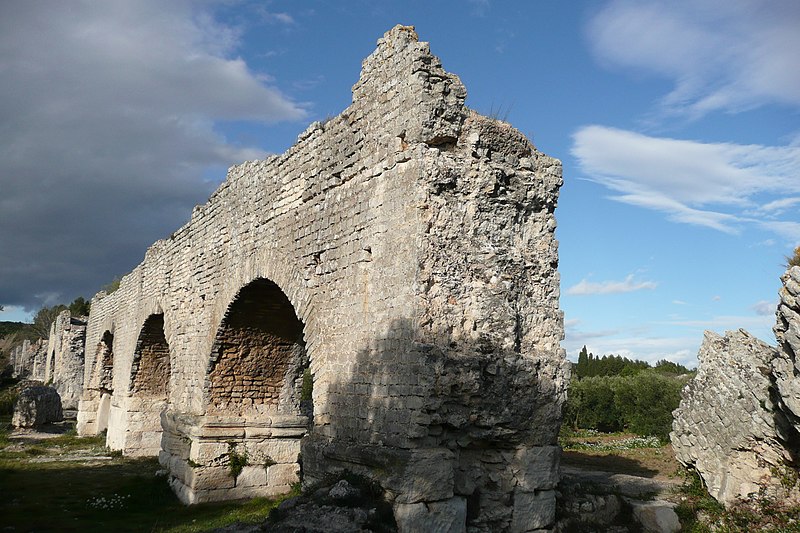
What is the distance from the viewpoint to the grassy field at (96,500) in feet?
29.3

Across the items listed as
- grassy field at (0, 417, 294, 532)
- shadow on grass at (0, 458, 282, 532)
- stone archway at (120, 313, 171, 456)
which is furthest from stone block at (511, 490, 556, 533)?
stone archway at (120, 313, 171, 456)

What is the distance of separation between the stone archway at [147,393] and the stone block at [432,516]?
11.5 meters

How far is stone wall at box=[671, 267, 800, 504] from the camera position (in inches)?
231

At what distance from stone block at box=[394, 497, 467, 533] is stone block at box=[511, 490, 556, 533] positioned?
0.61 metres

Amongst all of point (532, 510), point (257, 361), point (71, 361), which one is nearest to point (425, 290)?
point (532, 510)

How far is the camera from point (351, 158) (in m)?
7.02

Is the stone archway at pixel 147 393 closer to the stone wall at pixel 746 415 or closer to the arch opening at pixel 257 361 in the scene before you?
the arch opening at pixel 257 361

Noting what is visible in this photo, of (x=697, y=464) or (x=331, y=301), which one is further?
(x=697, y=464)

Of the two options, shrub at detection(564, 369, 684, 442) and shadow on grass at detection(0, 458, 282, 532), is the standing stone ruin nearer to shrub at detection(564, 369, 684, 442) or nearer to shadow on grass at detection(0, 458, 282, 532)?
shadow on grass at detection(0, 458, 282, 532)

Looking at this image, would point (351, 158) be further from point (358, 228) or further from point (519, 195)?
point (519, 195)

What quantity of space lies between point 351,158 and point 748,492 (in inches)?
220

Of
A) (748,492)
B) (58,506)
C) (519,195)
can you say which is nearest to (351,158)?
(519,195)

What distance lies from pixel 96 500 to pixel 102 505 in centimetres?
44

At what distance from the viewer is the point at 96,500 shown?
34.6 feet
